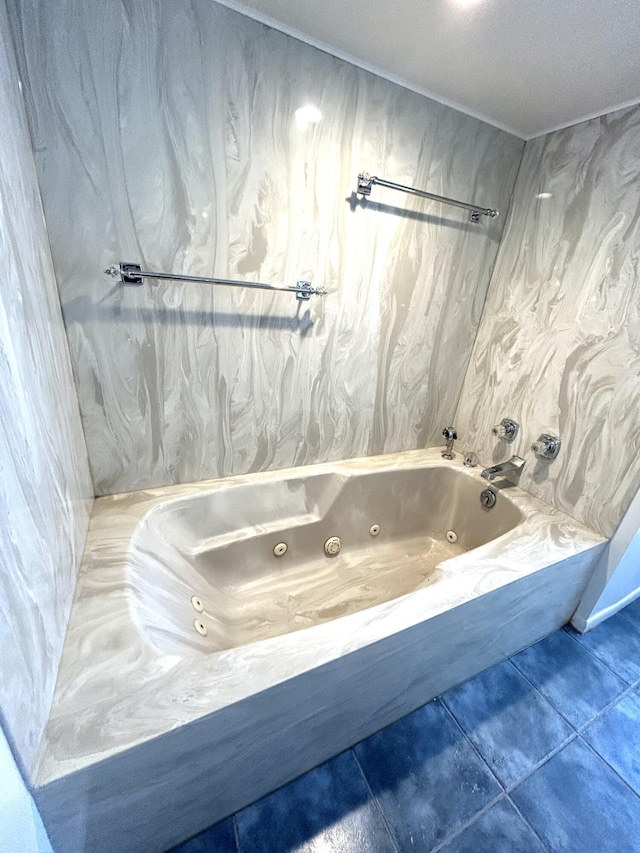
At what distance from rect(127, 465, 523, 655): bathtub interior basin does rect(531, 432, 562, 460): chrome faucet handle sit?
268mm

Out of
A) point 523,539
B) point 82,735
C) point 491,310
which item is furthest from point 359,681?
point 491,310

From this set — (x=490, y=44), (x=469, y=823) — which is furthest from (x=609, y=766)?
(x=490, y=44)

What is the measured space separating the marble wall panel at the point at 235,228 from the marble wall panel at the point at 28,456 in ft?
0.41

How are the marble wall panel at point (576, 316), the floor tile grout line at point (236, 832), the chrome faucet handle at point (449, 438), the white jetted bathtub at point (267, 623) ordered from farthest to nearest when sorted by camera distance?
the chrome faucet handle at point (449, 438) < the marble wall panel at point (576, 316) < the floor tile grout line at point (236, 832) < the white jetted bathtub at point (267, 623)

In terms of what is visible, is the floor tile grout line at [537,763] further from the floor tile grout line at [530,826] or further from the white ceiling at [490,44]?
the white ceiling at [490,44]

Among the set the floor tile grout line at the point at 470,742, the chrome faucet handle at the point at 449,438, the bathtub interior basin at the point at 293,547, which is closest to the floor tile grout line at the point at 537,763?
the floor tile grout line at the point at 470,742

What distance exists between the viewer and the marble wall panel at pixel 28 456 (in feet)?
1.81

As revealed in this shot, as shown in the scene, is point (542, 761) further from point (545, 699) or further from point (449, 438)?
point (449, 438)

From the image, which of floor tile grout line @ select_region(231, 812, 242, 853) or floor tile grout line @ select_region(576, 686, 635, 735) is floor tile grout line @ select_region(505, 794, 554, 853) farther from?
floor tile grout line @ select_region(231, 812, 242, 853)

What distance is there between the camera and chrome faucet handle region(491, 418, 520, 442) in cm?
167

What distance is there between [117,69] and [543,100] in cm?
140

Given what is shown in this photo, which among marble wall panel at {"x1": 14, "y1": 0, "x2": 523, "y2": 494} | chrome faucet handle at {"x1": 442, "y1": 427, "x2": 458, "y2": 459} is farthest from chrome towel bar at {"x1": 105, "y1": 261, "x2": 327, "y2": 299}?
chrome faucet handle at {"x1": 442, "y1": 427, "x2": 458, "y2": 459}

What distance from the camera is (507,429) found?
5.50 feet

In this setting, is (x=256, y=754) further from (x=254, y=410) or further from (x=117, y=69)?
(x=117, y=69)
